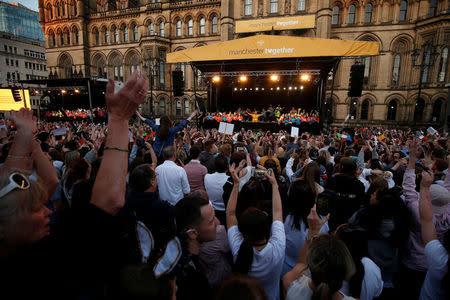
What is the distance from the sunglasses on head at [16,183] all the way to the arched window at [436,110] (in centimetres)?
3199

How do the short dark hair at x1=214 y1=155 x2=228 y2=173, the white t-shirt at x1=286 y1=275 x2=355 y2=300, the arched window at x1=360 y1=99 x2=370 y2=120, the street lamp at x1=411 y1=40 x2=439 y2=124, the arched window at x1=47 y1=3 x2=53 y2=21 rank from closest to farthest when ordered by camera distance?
the white t-shirt at x1=286 y1=275 x2=355 y2=300 < the short dark hair at x1=214 y1=155 x2=228 y2=173 < the street lamp at x1=411 y1=40 x2=439 y2=124 < the arched window at x1=360 y1=99 x2=370 y2=120 < the arched window at x1=47 y1=3 x2=53 y2=21

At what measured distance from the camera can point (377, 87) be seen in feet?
82.6

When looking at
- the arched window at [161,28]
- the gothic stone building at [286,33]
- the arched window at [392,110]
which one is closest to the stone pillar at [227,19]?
the gothic stone building at [286,33]

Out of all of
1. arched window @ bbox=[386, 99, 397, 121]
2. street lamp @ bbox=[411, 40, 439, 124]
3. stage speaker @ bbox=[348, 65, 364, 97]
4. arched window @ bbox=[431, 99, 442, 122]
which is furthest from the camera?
arched window @ bbox=[386, 99, 397, 121]

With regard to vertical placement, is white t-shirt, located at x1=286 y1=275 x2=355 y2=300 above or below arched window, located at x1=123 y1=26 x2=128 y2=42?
below

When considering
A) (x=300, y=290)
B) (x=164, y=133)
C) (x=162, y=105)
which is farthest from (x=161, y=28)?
(x=300, y=290)

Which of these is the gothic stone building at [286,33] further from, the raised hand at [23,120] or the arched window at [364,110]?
the raised hand at [23,120]

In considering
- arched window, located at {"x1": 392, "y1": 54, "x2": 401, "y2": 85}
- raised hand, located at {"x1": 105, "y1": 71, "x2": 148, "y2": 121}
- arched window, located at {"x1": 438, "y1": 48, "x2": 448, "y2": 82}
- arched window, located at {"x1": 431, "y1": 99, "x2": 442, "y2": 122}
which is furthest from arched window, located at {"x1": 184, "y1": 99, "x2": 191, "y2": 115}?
raised hand, located at {"x1": 105, "y1": 71, "x2": 148, "y2": 121}

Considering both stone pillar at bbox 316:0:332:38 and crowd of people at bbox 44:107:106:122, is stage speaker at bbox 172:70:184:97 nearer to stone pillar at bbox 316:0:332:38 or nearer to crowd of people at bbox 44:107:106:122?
crowd of people at bbox 44:107:106:122

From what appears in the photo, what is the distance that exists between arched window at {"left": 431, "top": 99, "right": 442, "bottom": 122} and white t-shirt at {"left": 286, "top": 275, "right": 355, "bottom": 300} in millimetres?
A: 30686

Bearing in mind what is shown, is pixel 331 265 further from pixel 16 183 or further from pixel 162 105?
pixel 162 105

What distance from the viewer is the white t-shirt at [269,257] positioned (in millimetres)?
1726

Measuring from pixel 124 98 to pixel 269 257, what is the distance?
155 cm

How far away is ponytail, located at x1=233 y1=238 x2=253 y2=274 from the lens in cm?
169
